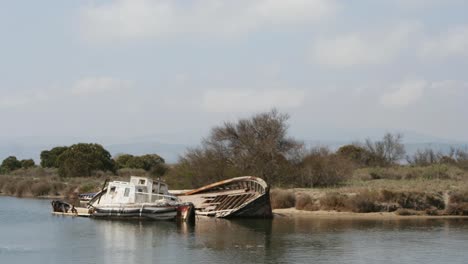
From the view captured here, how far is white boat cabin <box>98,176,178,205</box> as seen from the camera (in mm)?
50875

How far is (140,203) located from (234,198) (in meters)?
6.03

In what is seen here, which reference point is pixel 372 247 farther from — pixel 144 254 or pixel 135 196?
pixel 135 196

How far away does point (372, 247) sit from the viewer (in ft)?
122

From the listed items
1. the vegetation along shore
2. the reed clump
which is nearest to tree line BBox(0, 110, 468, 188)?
the vegetation along shore

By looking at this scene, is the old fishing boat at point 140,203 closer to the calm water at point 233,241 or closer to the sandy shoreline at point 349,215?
the calm water at point 233,241

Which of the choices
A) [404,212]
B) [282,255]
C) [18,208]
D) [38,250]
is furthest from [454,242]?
[18,208]

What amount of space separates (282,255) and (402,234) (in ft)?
33.0

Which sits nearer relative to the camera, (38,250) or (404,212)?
(38,250)

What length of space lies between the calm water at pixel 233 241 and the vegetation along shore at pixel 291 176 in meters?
4.07

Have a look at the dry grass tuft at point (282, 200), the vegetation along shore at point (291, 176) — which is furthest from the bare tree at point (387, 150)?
the dry grass tuft at point (282, 200)

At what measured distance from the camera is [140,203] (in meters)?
50.6

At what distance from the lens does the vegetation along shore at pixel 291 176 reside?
173 ft

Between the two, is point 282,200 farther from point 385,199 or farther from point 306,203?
→ point 385,199

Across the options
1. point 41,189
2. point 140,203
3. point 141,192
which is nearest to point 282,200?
point 141,192
